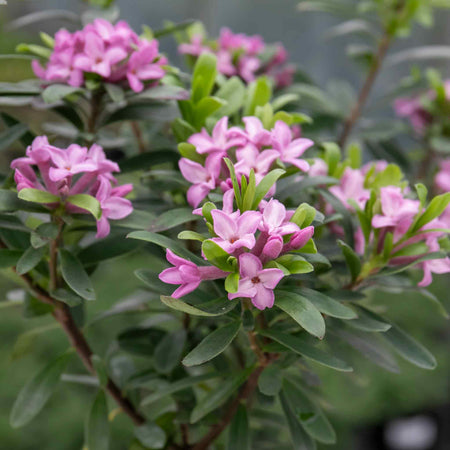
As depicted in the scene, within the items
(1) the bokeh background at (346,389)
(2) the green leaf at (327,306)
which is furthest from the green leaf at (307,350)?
(1) the bokeh background at (346,389)

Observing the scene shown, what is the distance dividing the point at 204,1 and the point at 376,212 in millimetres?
3499

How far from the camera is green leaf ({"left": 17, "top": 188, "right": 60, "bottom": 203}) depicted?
0.50 meters

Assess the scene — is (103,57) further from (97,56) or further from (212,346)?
(212,346)

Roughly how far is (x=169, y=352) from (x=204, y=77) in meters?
0.33

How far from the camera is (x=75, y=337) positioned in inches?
27.2

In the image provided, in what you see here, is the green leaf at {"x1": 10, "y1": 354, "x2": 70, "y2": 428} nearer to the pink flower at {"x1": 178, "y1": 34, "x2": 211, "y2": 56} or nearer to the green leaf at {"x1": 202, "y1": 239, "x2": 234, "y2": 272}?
the green leaf at {"x1": 202, "y1": 239, "x2": 234, "y2": 272}

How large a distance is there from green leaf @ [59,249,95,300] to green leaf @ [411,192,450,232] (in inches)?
12.6

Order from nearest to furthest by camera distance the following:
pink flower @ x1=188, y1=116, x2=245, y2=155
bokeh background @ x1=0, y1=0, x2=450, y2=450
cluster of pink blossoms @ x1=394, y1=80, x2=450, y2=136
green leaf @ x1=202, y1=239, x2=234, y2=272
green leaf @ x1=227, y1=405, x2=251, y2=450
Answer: green leaf @ x1=202, y1=239, x2=234, y2=272 < pink flower @ x1=188, y1=116, x2=245, y2=155 < green leaf @ x1=227, y1=405, x2=251, y2=450 < cluster of pink blossoms @ x1=394, y1=80, x2=450, y2=136 < bokeh background @ x1=0, y1=0, x2=450, y2=450

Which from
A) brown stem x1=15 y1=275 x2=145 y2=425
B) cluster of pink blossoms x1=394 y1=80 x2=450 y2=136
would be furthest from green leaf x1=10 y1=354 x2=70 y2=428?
cluster of pink blossoms x1=394 y1=80 x2=450 y2=136

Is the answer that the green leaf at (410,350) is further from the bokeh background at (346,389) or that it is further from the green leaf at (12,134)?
the bokeh background at (346,389)

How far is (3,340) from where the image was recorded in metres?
2.17

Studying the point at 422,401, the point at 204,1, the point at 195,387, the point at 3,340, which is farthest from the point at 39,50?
the point at 204,1

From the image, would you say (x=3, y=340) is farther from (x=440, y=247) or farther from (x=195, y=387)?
(x=440, y=247)

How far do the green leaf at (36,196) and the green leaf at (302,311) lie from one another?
0.72ft
